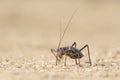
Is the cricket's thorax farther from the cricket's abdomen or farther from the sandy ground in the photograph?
the sandy ground

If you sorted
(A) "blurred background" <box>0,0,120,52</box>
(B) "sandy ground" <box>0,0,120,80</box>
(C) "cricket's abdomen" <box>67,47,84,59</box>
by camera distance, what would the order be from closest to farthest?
1. (B) "sandy ground" <box>0,0,120,80</box>
2. (C) "cricket's abdomen" <box>67,47,84,59</box>
3. (A) "blurred background" <box>0,0,120,52</box>

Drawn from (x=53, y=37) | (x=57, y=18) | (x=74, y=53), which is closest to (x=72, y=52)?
(x=74, y=53)

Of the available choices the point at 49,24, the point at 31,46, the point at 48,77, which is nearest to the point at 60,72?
the point at 48,77

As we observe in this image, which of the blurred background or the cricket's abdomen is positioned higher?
the blurred background

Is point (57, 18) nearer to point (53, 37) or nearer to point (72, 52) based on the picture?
point (53, 37)

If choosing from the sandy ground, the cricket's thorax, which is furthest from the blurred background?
the cricket's thorax

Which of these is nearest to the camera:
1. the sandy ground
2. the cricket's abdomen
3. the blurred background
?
the sandy ground

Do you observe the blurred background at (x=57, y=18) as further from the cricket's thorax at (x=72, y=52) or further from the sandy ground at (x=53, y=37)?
the cricket's thorax at (x=72, y=52)

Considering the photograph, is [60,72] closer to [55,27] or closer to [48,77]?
[48,77]
